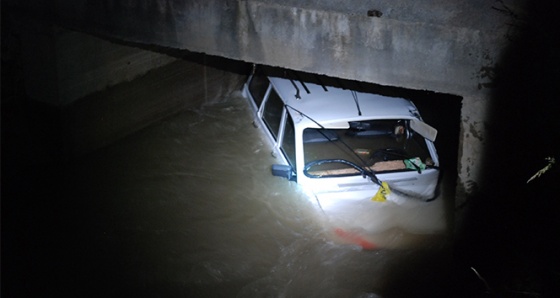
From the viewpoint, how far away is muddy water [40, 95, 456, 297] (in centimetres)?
627

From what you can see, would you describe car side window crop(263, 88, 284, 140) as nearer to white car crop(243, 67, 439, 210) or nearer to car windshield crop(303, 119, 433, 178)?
white car crop(243, 67, 439, 210)

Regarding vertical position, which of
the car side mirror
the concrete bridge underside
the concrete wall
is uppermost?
the concrete bridge underside

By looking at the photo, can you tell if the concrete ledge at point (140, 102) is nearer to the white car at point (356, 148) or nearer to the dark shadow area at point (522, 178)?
the white car at point (356, 148)

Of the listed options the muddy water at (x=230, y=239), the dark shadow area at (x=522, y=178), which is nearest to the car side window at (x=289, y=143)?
the muddy water at (x=230, y=239)

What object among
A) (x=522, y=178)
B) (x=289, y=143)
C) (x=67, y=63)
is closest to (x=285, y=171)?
(x=289, y=143)

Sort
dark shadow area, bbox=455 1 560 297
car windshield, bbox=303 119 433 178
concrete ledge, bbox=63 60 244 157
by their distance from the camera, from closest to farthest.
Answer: dark shadow area, bbox=455 1 560 297 → car windshield, bbox=303 119 433 178 → concrete ledge, bbox=63 60 244 157

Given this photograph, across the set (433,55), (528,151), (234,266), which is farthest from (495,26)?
(234,266)

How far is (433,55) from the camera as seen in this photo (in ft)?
16.1

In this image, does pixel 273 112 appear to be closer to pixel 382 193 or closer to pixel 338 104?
pixel 338 104

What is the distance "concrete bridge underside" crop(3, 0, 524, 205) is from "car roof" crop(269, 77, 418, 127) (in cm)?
117

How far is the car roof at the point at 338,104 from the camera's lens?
6.54 m

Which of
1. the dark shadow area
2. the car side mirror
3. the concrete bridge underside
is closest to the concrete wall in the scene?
the concrete bridge underside

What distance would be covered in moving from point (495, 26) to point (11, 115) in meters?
6.27

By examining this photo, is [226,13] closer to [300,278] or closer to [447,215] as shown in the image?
[300,278]
